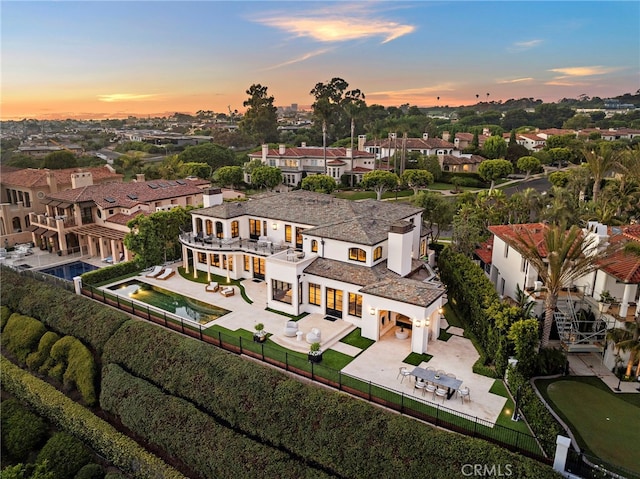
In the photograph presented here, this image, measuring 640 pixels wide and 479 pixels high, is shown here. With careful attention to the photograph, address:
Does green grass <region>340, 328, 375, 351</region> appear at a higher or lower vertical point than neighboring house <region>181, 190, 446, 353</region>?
lower

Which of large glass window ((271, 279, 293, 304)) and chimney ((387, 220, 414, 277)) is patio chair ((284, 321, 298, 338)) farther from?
chimney ((387, 220, 414, 277))

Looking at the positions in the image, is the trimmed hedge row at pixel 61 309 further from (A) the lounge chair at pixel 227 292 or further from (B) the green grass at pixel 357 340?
(B) the green grass at pixel 357 340

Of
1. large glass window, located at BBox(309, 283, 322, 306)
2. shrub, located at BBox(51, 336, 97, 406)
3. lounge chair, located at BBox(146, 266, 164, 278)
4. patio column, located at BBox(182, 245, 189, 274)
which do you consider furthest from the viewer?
patio column, located at BBox(182, 245, 189, 274)

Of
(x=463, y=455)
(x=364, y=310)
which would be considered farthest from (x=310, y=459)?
(x=364, y=310)

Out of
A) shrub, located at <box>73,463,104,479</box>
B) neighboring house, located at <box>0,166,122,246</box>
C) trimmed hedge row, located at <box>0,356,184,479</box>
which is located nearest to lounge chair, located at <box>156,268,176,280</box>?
trimmed hedge row, located at <box>0,356,184,479</box>

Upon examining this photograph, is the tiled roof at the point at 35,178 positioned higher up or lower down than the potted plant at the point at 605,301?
higher up

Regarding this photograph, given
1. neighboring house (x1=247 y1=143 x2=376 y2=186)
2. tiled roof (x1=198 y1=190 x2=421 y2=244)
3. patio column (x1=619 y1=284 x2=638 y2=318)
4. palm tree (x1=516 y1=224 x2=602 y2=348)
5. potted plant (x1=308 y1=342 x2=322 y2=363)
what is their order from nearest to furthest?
palm tree (x1=516 y1=224 x2=602 y2=348) → patio column (x1=619 y1=284 x2=638 y2=318) → potted plant (x1=308 y1=342 x2=322 y2=363) → tiled roof (x1=198 y1=190 x2=421 y2=244) → neighboring house (x1=247 y1=143 x2=376 y2=186)

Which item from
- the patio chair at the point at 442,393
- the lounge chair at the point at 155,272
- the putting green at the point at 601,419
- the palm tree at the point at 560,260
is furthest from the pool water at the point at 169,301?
the putting green at the point at 601,419

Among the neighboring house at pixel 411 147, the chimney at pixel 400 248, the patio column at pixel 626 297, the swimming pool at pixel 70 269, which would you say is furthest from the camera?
the neighboring house at pixel 411 147
